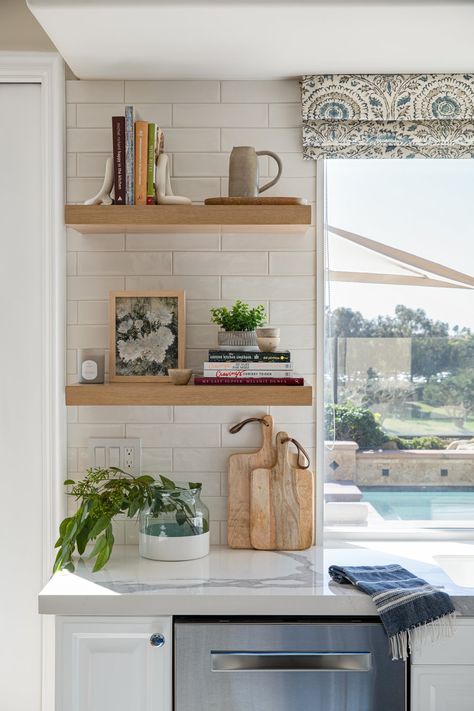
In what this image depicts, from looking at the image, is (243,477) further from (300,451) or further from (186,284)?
(186,284)

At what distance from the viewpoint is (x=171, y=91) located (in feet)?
7.77

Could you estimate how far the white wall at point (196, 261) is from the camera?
2.37 metres

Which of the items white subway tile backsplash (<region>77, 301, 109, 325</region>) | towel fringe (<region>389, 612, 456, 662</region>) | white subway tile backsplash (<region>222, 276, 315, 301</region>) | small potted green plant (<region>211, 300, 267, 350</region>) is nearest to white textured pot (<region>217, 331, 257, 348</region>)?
small potted green plant (<region>211, 300, 267, 350</region>)

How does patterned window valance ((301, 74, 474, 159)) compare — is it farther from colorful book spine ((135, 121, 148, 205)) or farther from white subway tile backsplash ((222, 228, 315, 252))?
colorful book spine ((135, 121, 148, 205))

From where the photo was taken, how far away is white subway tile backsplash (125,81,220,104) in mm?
2367

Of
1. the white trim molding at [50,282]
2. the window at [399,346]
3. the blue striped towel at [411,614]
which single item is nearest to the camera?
the blue striped towel at [411,614]

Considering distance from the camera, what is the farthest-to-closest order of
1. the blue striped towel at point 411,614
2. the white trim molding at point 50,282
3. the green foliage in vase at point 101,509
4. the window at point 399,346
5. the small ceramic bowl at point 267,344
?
the window at point 399,346
the white trim molding at point 50,282
the small ceramic bowl at point 267,344
the green foliage in vase at point 101,509
the blue striped towel at point 411,614

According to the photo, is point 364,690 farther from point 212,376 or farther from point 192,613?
point 212,376

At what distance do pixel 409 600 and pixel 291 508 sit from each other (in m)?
0.54

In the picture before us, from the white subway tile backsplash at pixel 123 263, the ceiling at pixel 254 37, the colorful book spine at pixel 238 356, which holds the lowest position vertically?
the colorful book spine at pixel 238 356

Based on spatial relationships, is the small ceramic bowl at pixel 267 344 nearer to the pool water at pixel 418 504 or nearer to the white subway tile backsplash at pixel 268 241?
the white subway tile backsplash at pixel 268 241

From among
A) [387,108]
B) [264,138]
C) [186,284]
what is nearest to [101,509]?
[186,284]

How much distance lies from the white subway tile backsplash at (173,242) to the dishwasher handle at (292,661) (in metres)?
1.19

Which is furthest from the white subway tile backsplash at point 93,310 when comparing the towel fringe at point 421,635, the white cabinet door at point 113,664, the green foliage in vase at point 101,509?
the towel fringe at point 421,635
